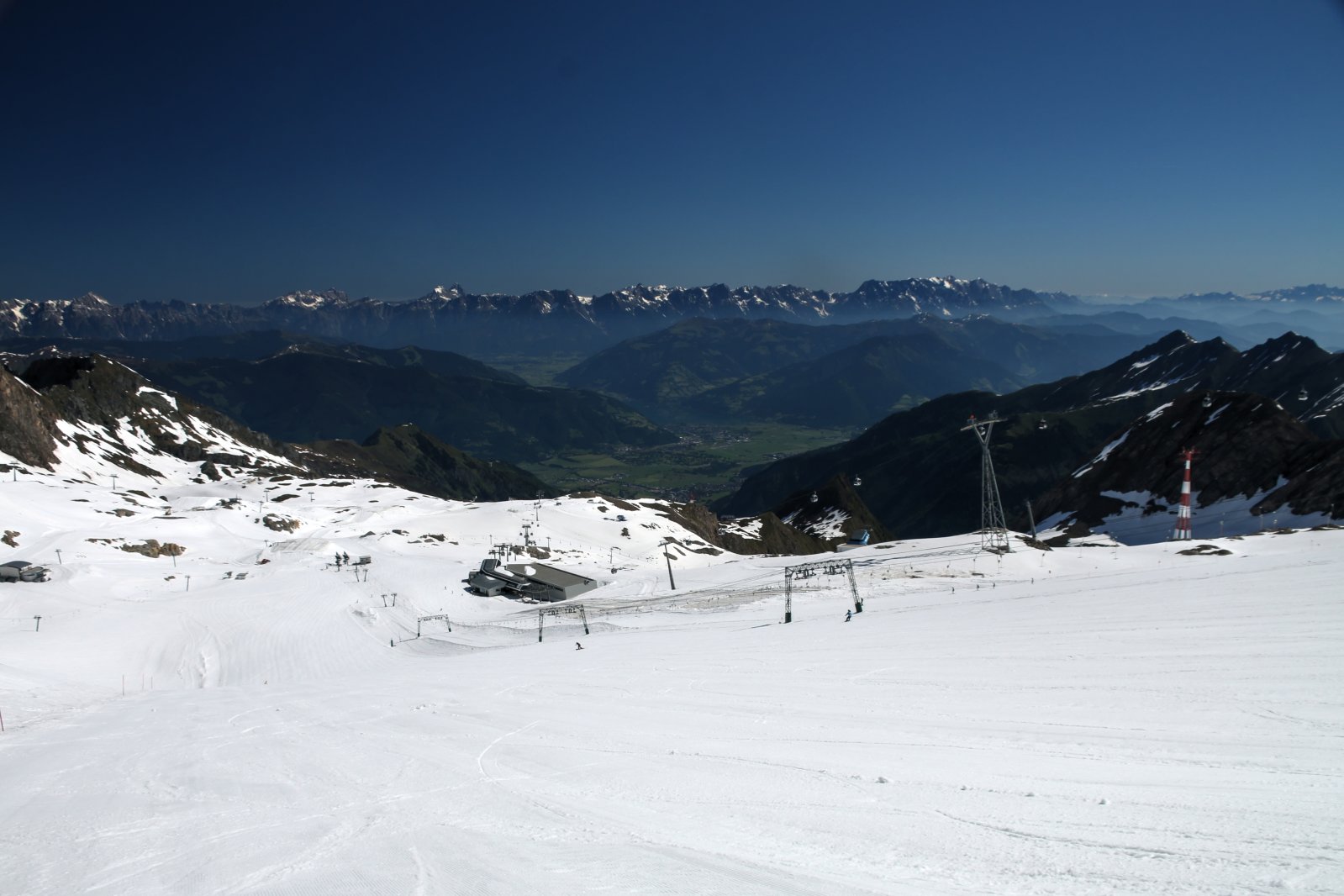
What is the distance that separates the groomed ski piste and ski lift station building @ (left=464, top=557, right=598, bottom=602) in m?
11.3

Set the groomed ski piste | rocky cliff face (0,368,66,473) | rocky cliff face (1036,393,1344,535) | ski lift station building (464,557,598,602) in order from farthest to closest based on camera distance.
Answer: rocky cliff face (0,368,66,473) < rocky cliff face (1036,393,1344,535) < ski lift station building (464,557,598,602) < the groomed ski piste

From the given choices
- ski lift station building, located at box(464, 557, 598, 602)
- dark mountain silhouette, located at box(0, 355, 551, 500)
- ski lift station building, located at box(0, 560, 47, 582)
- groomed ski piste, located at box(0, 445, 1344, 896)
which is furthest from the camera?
dark mountain silhouette, located at box(0, 355, 551, 500)

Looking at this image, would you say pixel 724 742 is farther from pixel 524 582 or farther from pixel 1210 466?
pixel 1210 466

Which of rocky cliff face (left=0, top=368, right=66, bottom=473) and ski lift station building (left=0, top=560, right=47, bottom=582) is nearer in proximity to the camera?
ski lift station building (left=0, top=560, right=47, bottom=582)

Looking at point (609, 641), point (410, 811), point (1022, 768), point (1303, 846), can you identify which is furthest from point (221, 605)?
point (1303, 846)

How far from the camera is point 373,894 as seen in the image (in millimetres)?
10664

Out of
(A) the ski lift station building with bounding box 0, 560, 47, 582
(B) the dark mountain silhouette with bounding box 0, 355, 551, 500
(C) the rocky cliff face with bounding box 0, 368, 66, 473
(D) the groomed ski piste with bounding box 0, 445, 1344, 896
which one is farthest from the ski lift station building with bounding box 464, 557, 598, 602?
(B) the dark mountain silhouette with bounding box 0, 355, 551, 500

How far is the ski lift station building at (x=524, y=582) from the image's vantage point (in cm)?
5734

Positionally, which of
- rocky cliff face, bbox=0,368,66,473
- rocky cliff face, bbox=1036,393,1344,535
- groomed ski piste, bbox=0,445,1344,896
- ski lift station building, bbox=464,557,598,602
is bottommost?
groomed ski piste, bbox=0,445,1344,896

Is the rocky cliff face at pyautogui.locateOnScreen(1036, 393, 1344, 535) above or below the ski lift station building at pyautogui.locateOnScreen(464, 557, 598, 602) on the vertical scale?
above

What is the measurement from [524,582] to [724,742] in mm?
44022

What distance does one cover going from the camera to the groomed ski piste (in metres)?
10.3

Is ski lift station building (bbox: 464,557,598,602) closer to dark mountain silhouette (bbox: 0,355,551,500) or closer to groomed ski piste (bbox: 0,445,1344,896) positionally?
groomed ski piste (bbox: 0,445,1344,896)

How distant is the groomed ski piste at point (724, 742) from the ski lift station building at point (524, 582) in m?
11.3
